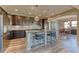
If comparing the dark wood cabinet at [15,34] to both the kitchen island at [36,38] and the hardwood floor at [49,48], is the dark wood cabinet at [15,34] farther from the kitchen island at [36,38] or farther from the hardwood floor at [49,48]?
the kitchen island at [36,38]

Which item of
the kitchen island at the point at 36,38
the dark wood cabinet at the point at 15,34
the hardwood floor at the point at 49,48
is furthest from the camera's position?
the dark wood cabinet at the point at 15,34

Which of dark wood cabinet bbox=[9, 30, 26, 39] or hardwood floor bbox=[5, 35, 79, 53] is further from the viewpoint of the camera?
dark wood cabinet bbox=[9, 30, 26, 39]

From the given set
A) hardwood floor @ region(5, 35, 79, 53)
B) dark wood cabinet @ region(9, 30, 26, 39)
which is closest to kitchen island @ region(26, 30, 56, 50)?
hardwood floor @ region(5, 35, 79, 53)

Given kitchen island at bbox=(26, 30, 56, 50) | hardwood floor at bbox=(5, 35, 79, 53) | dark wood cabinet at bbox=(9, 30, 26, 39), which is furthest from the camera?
dark wood cabinet at bbox=(9, 30, 26, 39)

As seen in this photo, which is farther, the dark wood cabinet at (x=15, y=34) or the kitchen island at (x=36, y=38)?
the dark wood cabinet at (x=15, y=34)

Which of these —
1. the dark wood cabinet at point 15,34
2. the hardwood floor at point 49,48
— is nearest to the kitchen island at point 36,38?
the hardwood floor at point 49,48

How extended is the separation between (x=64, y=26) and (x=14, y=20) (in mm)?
3389

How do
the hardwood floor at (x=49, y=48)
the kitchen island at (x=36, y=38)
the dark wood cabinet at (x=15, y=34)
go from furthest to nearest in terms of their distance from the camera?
the dark wood cabinet at (x=15, y=34) < the kitchen island at (x=36, y=38) < the hardwood floor at (x=49, y=48)

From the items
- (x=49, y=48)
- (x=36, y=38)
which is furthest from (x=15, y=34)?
(x=49, y=48)

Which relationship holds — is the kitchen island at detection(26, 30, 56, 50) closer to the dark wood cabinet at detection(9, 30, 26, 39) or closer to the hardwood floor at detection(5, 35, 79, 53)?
the hardwood floor at detection(5, 35, 79, 53)

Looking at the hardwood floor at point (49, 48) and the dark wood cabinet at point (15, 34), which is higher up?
the dark wood cabinet at point (15, 34)

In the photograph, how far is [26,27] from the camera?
7.22 meters
